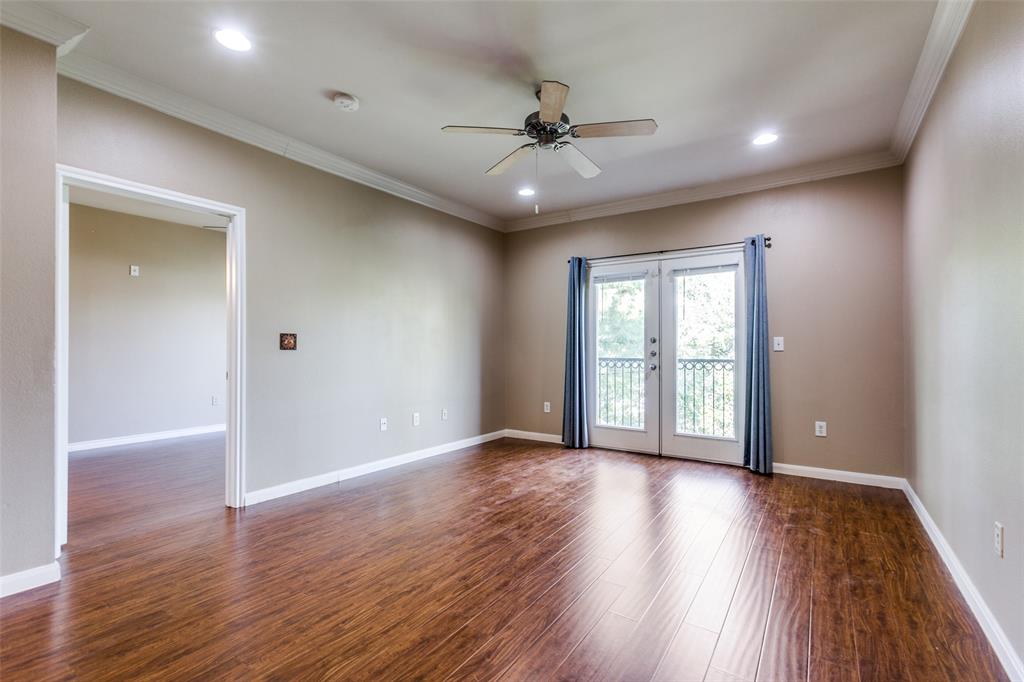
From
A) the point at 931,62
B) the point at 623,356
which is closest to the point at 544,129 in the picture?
the point at 931,62

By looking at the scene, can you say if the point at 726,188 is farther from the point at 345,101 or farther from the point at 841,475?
the point at 345,101

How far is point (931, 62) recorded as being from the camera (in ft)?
8.03

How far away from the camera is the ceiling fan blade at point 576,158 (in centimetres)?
295

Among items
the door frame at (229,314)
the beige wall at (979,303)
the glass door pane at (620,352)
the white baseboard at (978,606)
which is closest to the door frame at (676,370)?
the glass door pane at (620,352)

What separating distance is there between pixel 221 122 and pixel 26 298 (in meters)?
1.65

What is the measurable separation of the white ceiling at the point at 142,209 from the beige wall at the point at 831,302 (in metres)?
5.32

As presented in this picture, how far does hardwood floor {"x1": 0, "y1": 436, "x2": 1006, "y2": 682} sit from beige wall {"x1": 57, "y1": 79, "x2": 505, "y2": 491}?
0.62m

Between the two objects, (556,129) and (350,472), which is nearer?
(556,129)

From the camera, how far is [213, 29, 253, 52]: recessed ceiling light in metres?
2.33

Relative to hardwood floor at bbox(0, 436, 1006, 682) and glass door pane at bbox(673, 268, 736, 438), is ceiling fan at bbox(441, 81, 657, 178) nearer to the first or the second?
glass door pane at bbox(673, 268, 736, 438)

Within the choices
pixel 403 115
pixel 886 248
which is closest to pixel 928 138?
pixel 886 248

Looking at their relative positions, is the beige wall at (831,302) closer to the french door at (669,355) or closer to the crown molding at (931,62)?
the french door at (669,355)

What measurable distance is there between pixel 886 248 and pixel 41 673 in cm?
558

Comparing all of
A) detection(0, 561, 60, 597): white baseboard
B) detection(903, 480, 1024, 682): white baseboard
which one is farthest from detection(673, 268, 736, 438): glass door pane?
detection(0, 561, 60, 597): white baseboard
